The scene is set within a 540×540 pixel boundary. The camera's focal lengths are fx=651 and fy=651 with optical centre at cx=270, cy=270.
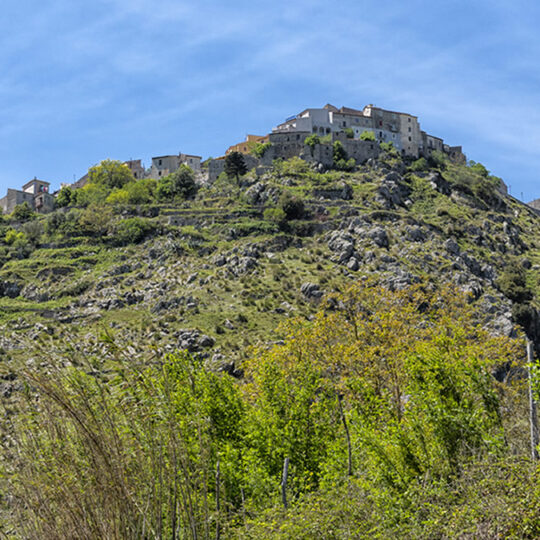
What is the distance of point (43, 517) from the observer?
6500 millimetres

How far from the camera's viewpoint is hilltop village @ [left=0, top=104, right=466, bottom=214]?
3482 inches

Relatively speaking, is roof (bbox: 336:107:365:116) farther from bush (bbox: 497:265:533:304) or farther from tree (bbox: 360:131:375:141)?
bush (bbox: 497:265:533:304)

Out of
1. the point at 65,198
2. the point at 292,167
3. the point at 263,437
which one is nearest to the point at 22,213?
the point at 65,198

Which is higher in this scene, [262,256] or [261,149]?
[261,149]

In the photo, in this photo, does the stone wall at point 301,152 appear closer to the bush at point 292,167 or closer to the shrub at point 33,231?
the bush at point 292,167

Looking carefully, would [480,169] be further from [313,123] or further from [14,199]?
[14,199]

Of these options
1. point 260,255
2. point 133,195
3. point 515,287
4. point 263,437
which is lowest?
point 263,437

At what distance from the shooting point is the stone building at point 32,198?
9319 centimetres

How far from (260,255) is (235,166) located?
81.7 ft

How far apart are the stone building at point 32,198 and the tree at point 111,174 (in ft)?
22.2

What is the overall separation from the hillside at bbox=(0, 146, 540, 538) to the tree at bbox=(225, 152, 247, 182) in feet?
3.68

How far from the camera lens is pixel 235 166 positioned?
8444 cm

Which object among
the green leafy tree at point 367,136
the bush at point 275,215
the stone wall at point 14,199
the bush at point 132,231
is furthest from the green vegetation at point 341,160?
the stone wall at point 14,199

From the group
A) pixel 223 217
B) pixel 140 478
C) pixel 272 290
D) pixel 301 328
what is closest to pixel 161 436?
pixel 140 478
